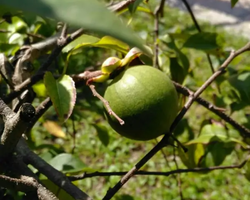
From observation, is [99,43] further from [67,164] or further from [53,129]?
[53,129]

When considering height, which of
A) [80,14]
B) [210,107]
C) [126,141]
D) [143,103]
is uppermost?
[80,14]

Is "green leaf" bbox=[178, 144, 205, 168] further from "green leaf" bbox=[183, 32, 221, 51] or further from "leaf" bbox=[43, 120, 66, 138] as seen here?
"leaf" bbox=[43, 120, 66, 138]

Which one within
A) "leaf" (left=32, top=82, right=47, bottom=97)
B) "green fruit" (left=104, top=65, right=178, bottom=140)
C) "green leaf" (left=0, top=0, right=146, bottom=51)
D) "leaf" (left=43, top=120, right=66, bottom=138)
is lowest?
"leaf" (left=43, top=120, right=66, bottom=138)

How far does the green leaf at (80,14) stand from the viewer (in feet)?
0.58

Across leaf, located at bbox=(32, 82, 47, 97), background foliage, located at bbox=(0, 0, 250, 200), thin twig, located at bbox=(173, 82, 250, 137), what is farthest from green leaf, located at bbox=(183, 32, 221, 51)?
leaf, located at bbox=(32, 82, 47, 97)

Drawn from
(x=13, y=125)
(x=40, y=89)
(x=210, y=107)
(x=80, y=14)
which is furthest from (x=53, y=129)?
(x=80, y=14)

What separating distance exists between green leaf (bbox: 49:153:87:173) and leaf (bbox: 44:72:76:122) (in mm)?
316

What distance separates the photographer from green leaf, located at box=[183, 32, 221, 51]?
1169 millimetres

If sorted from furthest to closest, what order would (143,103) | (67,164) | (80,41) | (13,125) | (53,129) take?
1. (53,129)
2. (67,164)
3. (80,41)
4. (143,103)
5. (13,125)

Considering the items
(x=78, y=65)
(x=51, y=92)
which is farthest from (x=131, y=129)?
(x=78, y=65)

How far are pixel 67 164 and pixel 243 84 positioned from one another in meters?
0.59

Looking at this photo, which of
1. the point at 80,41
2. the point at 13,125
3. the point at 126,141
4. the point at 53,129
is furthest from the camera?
the point at 126,141

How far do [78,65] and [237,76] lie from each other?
66 cm

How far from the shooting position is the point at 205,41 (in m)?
1.18
